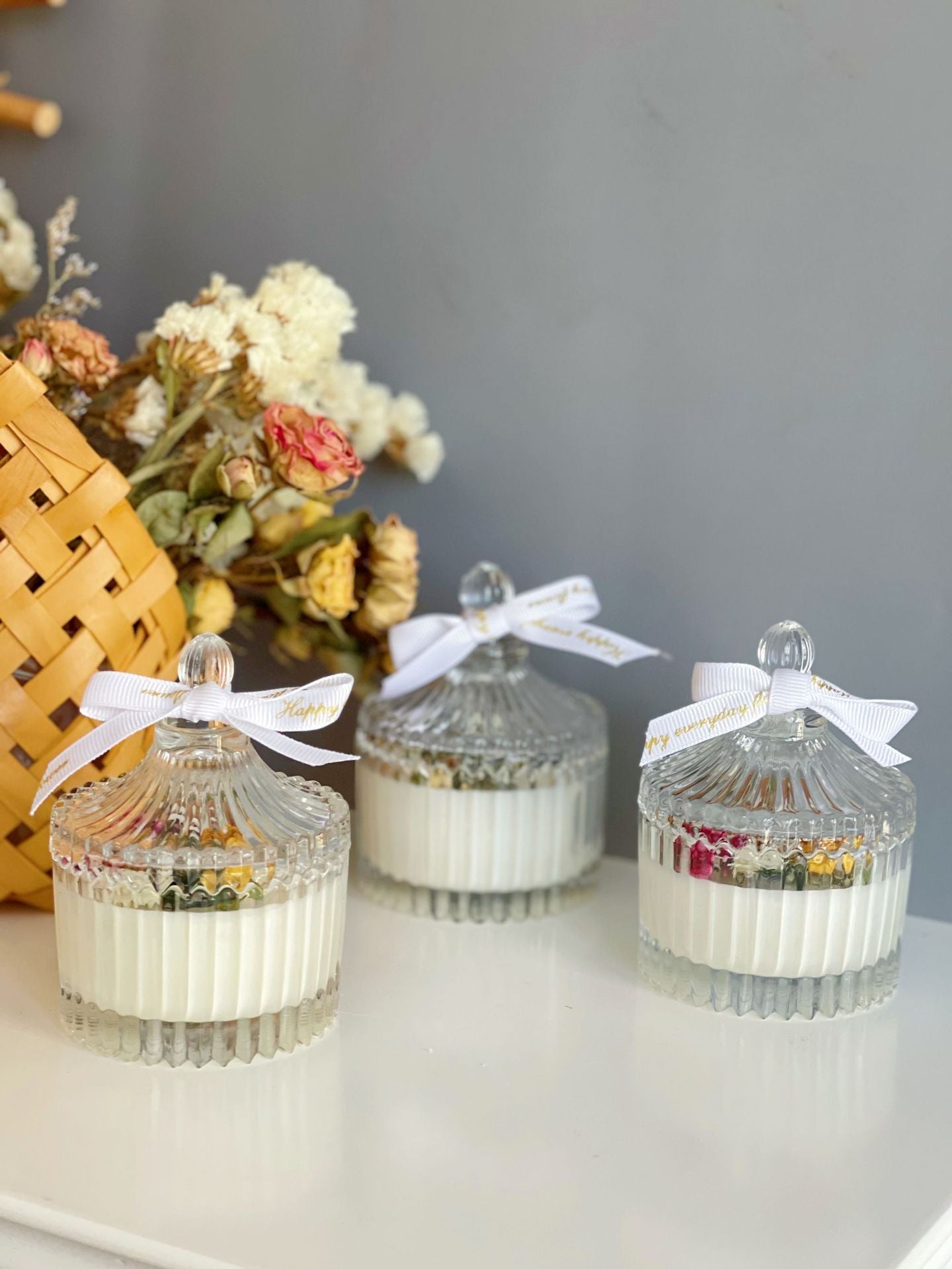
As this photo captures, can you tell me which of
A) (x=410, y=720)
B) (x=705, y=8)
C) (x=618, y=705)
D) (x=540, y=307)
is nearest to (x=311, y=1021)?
(x=410, y=720)

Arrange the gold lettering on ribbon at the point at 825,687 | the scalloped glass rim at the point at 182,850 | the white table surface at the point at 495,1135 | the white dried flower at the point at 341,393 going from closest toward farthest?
the white table surface at the point at 495,1135 → the scalloped glass rim at the point at 182,850 → the gold lettering on ribbon at the point at 825,687 → the white dried flower at the point at 341,393

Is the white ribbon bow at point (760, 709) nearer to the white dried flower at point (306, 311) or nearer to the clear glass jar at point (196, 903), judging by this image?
the clear glass jar at point (196, 903)

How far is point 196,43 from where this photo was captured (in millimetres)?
1004

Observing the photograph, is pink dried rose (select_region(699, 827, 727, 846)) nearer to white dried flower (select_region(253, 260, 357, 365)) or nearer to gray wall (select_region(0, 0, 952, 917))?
gray wall (select_region(0, 0, 952, 917))

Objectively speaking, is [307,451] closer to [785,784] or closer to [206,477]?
[206,477]

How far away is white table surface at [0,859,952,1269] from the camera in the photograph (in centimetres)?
50

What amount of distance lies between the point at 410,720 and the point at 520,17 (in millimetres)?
469

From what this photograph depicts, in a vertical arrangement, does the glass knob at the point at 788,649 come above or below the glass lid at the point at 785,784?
above

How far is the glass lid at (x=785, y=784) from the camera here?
2.27 feet

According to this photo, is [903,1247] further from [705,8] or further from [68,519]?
[705,8]

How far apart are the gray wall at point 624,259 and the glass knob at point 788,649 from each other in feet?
0.48

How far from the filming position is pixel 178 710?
65 centimetres

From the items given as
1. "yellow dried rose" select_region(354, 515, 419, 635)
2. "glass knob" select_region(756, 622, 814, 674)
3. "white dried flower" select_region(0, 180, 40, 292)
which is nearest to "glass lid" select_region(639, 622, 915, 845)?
"glass knob" select_region(756, 622, 814, 674)

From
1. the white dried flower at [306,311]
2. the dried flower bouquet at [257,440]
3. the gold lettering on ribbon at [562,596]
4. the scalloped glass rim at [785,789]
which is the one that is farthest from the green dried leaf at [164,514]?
the scalloped glass rim at [785,789]
